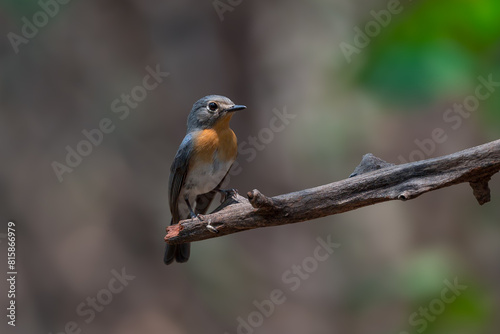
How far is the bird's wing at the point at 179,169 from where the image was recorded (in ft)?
12.2

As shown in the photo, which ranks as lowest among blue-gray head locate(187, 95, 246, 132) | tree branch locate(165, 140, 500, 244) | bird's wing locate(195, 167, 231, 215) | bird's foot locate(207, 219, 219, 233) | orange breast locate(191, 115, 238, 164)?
tree branch locate(165, 140, 500, 244)

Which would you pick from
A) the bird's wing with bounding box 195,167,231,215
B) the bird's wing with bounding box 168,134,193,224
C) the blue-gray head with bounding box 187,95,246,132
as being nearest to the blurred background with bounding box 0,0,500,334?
the bird's wing with bounding box 195,167,231,215

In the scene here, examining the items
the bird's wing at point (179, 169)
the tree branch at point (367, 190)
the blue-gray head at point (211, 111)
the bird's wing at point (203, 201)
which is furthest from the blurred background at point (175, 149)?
the tree branch at point (367, 190)

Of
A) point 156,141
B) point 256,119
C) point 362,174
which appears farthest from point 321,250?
point 362,174

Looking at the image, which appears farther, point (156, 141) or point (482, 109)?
point (156, 141)

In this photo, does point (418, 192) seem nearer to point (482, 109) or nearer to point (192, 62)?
point (482, 109)

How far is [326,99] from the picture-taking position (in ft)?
20.5

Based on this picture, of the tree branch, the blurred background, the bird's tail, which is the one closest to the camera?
the tree branch

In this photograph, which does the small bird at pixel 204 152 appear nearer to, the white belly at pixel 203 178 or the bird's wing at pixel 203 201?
the white belly at pixel 203 178

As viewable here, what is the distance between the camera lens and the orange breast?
3670mm

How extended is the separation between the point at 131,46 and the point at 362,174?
4.11 metres

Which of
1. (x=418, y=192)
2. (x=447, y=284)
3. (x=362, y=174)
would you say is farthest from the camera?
(x=447, y=284)

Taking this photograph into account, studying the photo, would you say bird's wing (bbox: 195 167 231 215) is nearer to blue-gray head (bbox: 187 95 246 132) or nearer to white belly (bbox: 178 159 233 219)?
white belly (bbox: 178 159 233 219)

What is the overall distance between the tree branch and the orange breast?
81 cm
